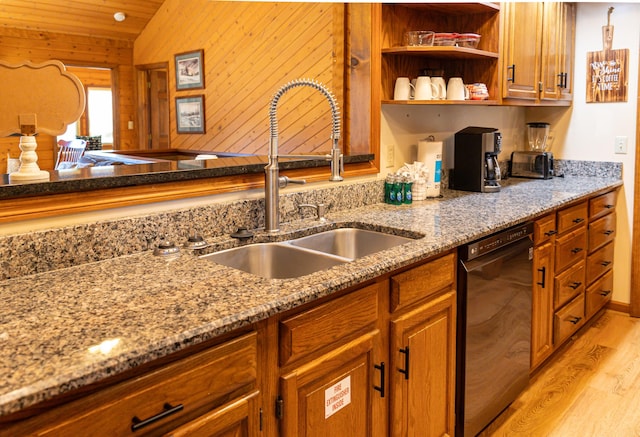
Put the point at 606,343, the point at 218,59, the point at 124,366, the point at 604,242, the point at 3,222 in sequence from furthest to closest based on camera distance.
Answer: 1. the point at 218,59
2. the point at 604,242
3. the point at 606,343
4. the point at 3,222
5. the point at 124,366

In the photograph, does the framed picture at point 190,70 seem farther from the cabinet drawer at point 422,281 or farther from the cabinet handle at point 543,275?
the cabinet drawer at point 422,281

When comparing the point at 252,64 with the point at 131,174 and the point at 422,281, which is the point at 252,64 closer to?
the point at 131,174

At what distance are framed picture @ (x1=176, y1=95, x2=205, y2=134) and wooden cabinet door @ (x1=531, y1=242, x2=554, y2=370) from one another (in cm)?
454

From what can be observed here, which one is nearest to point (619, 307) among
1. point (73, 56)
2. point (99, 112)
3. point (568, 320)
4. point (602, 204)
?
point (602, 204)

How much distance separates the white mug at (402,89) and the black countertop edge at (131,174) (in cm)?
59

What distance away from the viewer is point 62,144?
8.59 m

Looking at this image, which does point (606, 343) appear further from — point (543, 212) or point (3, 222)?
point (3, 222)

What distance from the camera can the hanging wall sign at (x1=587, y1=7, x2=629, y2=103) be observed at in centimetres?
356

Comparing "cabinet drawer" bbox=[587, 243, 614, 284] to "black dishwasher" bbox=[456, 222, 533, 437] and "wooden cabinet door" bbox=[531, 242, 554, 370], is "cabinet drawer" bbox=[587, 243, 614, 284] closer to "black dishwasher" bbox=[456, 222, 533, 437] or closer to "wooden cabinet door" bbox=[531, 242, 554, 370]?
"wooden cabinet door" bbox=[531, 242, 554, 370]

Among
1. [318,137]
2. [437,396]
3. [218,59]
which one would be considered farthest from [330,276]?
[218,59]

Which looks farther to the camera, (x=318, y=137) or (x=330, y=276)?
(x=318, y=137)

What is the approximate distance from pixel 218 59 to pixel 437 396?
486cm

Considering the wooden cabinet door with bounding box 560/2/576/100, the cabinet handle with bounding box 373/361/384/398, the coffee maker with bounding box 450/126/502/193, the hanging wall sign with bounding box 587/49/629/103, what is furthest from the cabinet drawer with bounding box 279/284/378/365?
the hanging wall sign with bounding box 587/49/629/103

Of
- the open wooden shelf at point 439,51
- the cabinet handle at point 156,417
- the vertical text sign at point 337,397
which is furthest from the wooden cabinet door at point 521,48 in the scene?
the cabinet handle at point 156,417
